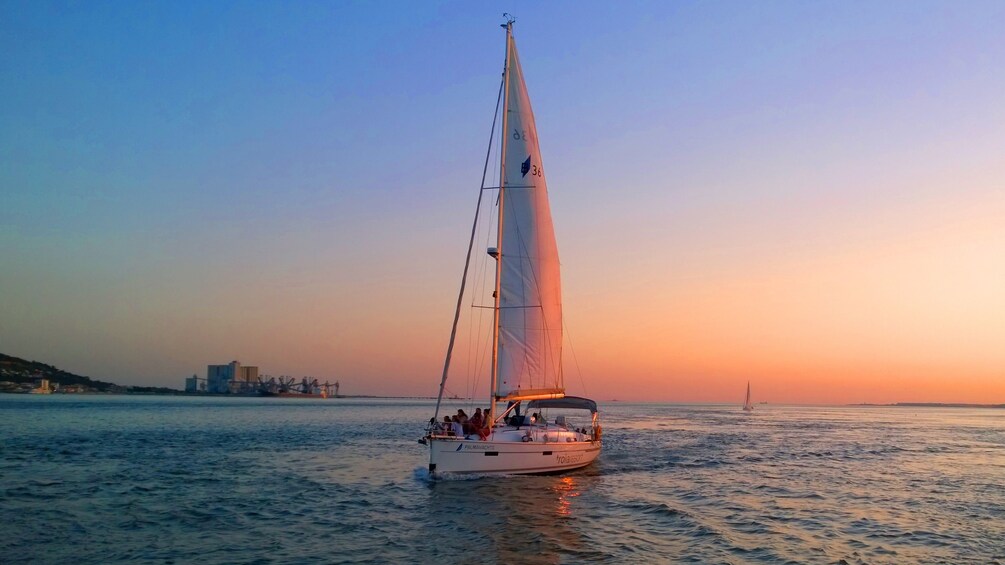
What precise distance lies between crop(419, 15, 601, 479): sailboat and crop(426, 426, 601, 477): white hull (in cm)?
6

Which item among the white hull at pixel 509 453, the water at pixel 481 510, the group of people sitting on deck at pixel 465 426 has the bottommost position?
the water at pixel 481 510

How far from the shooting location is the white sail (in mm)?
29734

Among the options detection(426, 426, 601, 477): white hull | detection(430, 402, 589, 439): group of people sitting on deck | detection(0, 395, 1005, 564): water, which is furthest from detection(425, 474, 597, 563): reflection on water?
detection(430, 402, 589, 439): group of people sitting on deck

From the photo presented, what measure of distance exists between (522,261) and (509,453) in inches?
326

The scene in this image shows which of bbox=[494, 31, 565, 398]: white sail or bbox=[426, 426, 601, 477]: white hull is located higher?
bbox=[494, 31, 565, 398]: white sail

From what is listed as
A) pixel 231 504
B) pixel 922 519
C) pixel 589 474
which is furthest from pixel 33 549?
pixel 922 519

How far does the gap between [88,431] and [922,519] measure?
57.1m

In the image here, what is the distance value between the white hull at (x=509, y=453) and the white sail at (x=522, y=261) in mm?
1843

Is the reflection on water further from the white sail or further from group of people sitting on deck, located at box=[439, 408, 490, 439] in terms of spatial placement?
the white sail

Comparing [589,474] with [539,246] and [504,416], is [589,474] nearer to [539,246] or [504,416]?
[504,416]

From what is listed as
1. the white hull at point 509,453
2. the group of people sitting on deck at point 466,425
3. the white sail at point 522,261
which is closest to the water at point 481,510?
the white hull at point 509,453

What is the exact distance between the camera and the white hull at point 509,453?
87.1ft

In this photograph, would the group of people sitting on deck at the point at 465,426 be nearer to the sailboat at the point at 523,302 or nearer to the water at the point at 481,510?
the sailboat at the point at 523,302

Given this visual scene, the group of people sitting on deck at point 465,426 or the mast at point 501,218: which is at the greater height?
the mast at point 501,218
